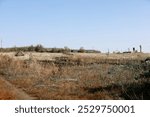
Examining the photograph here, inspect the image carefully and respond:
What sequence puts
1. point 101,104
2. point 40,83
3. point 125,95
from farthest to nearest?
point 40,83 → point 125,95 → point 101,104

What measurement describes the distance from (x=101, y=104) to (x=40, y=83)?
1049 centimetres

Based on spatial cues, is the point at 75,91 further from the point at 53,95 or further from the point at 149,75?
the point at 149,75

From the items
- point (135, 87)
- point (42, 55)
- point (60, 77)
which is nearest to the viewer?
point (135, 87)

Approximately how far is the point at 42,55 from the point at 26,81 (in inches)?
873

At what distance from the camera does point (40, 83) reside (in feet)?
68.6

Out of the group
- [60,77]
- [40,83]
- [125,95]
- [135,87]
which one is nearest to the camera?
[125,95]

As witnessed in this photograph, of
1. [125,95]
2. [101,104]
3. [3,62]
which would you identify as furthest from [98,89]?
[3,62]

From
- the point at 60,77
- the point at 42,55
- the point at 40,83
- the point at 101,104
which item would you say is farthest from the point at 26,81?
the point at 42,55

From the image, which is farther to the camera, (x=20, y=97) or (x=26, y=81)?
(x=26, y=81)

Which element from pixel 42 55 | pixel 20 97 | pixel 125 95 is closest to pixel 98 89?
pixel 125 95

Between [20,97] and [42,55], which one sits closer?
[20,97]

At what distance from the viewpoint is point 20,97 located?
627 inches

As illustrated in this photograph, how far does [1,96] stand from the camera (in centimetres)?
1584

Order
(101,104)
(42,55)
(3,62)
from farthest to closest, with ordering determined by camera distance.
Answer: (42,55) < (3,62) < (101,104)
